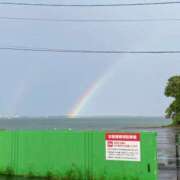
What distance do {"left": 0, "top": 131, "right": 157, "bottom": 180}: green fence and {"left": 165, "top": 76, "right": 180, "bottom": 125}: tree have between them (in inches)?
2633

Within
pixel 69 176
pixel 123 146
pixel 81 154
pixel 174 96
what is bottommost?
pixel 69 176

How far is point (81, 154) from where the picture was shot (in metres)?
15.4

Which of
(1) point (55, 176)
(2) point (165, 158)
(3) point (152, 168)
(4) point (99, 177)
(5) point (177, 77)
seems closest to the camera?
(3) point (152, 168)

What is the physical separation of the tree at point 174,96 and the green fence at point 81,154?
219 ft

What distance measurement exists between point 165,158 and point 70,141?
8561 millimetres

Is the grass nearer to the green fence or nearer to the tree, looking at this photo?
the green fence

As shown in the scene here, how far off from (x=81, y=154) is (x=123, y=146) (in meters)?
1.88

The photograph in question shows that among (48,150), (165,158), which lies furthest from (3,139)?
(165,158)

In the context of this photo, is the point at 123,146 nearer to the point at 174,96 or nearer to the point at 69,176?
the point at 69,176

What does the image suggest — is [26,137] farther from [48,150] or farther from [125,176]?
[125,176]

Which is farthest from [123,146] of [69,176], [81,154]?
[69,176]

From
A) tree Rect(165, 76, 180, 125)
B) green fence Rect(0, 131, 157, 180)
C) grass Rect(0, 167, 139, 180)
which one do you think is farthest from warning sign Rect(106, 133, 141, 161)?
tree Rect(165, 76, 180, 125)

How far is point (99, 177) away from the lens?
49.0 feet

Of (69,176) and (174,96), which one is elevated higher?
(174,96)
